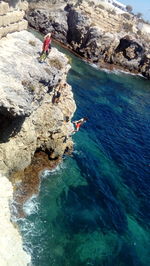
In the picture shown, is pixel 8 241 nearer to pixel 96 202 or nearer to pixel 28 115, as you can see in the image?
pixel 28 115

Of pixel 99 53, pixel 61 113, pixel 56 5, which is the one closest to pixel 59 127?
pixel 61 113

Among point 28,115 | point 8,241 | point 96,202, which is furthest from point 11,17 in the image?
point 8,241

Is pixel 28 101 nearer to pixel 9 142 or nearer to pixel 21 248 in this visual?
pixel 9 142

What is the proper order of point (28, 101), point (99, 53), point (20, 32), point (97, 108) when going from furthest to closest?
point (99, 53), point (97, 108), point (20, 32), point (28, 101)

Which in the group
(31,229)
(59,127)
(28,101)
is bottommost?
(31,229)

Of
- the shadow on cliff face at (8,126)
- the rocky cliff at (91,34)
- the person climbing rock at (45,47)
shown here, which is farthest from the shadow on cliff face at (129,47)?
the shadow on cliff face at (8,126)

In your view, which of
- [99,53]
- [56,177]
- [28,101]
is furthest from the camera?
[99,53]

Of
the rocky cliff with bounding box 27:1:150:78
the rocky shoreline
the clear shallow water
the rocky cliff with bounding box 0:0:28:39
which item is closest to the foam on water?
the clear shallow water
